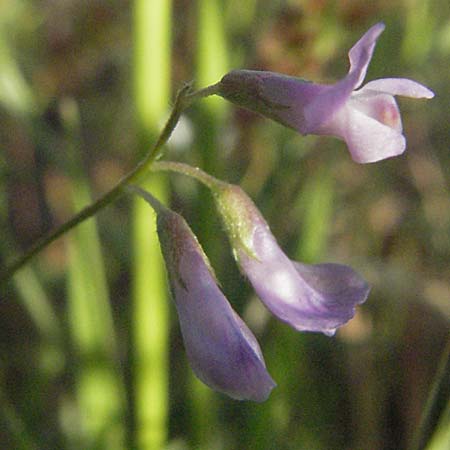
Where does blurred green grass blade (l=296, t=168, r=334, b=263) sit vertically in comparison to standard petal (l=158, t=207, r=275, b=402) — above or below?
below

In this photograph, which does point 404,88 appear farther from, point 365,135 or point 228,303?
point 228,303

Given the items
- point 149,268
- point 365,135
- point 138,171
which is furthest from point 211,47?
point 365,135

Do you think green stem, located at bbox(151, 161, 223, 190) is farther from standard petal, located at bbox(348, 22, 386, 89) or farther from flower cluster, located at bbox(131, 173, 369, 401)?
standard petal, located at bbox(348, 22, 386, 89)

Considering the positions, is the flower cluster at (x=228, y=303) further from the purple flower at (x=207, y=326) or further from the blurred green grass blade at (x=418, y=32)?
the blurred green grass blade at (x=418, y=32)

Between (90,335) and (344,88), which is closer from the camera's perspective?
(344,88)

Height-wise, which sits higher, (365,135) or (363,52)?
(363,52)

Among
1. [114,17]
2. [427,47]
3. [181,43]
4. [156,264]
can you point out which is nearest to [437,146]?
[427,47]

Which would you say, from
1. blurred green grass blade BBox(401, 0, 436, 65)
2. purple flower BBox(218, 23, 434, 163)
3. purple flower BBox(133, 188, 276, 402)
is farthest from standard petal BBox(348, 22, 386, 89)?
blurred green grass blade BBox(401, 0, 436, 65)
